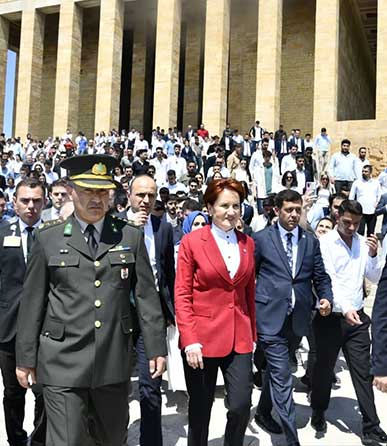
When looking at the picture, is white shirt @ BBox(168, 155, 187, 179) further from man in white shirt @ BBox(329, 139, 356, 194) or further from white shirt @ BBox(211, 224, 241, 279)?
white shirt @ BBox(211, 224, 241, 279)

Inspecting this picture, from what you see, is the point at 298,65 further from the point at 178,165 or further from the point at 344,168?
the point at 344,168

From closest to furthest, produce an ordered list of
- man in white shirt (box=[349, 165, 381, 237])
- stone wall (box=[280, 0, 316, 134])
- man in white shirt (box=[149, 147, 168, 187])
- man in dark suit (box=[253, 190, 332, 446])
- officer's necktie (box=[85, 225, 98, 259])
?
officer's necktie (box=[85, 225, 98, 259]), man in dark suit (box=[253, 190, 332, 446]), man in white shirt (box=[349, 165, 381, 237]), man in white shirt (box=[149, 147, 168, 187]), stone wall (box=[280, 0, 316, 134])

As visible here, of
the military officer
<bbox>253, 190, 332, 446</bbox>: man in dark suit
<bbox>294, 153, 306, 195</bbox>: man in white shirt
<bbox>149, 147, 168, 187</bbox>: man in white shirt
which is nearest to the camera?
the military officer

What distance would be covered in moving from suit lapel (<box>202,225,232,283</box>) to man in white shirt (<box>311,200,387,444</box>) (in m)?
1.42

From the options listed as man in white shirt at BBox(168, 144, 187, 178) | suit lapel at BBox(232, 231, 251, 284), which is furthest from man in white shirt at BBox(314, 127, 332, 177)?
suit lapel at BBox(232, 231, 251, 284)

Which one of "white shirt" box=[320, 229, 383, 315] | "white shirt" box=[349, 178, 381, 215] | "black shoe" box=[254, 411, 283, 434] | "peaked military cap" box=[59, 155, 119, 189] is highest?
"white shirt" box=[349, 178, 381, 215]

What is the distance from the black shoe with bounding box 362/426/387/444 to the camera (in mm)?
4309

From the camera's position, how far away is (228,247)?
368 cm

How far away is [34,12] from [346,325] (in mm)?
27636

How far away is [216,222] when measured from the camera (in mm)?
3668

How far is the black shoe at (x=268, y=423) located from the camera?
4.60 meters

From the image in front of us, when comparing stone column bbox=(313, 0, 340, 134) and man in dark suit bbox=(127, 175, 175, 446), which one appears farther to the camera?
stone column bbox=(313, 0, 340, 134)

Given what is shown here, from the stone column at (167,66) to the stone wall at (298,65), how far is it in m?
5.15

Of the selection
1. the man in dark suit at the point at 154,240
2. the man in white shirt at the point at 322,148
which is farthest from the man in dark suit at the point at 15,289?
the man in white shirt at the point at 322,148
